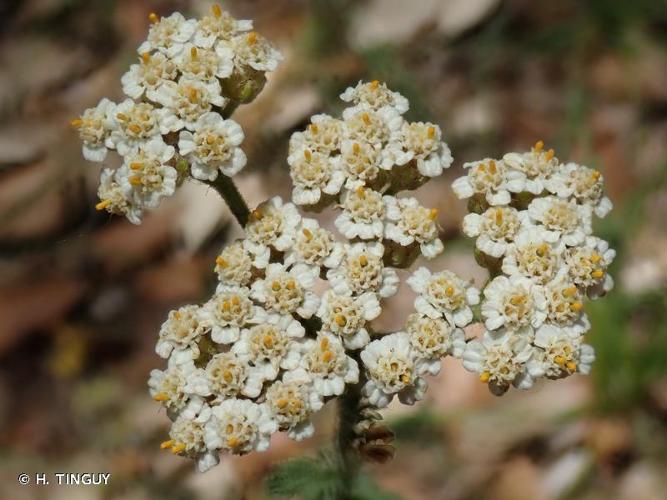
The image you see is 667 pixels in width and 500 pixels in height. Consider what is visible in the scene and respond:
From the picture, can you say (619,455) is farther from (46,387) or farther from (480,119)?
(46,387)

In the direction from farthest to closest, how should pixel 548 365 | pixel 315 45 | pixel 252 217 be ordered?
pixel 315 45
pixel 252 217
pixel 548 365

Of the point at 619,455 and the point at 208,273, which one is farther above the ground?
the point at 208,273

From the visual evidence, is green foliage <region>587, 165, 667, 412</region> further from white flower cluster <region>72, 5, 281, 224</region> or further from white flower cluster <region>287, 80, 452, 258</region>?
white flower cluster <region>72, 5, 281, 224</region>

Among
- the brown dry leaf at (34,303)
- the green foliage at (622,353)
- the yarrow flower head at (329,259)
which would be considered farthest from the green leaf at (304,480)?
the brown dry leaf at (34,303)

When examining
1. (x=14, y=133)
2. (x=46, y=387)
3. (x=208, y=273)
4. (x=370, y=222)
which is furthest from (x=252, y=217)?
(x=14, y=133)

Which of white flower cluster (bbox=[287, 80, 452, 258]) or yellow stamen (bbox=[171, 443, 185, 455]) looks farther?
white flower cluster (bbox=[287, 80, 452, 258])

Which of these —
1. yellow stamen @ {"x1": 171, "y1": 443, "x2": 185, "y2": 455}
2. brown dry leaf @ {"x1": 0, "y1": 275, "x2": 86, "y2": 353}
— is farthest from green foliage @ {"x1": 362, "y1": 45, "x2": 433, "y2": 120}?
brown dry leaf @ {"x1": 0, "y1": 275, "x2": 86, "y2": 353}

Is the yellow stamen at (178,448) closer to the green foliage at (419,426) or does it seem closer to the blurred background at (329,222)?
the blurred background at (329,222)
